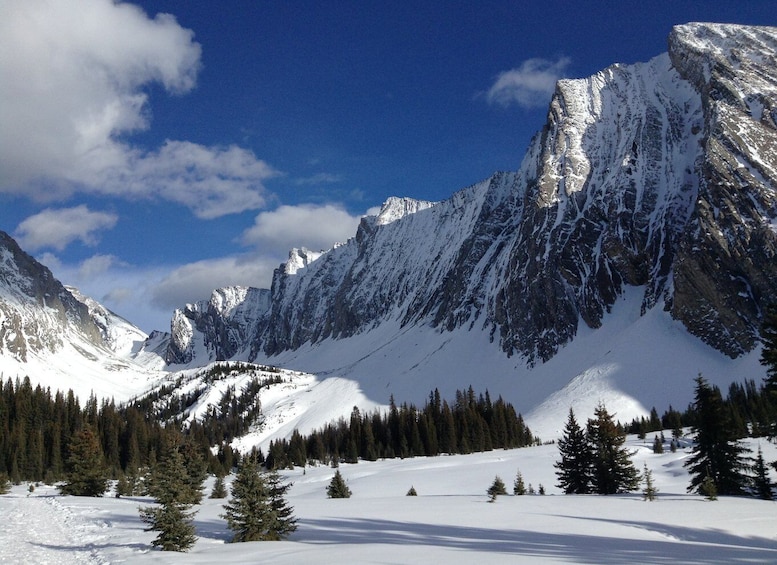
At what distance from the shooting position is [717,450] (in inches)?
1292

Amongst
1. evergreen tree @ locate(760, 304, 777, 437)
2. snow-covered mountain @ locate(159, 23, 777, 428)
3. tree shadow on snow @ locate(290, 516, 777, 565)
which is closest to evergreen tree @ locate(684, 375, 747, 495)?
evergreen tree @ locate(760, 304, 777, 437)

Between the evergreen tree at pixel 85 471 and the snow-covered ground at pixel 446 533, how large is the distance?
1065cm

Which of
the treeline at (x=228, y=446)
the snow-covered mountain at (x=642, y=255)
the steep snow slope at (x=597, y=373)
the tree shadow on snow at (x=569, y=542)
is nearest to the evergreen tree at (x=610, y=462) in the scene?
the tree shadow on snow at (x=569, y=542)

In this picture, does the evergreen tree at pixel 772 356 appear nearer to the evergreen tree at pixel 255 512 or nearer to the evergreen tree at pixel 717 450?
the evergreen tree at pixel 717 450

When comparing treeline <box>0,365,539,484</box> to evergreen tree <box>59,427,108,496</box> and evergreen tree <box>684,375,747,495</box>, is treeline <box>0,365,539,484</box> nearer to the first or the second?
evergreen tree <box>59,427,108,496</box>

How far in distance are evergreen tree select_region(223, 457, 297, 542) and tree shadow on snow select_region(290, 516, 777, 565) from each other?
0.84m

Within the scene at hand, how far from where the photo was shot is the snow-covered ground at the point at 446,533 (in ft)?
48.2

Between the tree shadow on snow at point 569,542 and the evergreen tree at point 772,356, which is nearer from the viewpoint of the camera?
the tree shadow on snow at point 569,542

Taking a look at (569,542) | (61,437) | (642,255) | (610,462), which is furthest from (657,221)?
(569,542)


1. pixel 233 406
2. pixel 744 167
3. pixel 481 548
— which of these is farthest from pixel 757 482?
pixel 233 406

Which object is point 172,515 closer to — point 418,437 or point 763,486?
point 763,486

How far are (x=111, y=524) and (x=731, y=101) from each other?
16632cm

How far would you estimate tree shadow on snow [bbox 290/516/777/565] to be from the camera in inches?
541

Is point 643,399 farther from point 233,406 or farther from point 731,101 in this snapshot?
point 233,406
